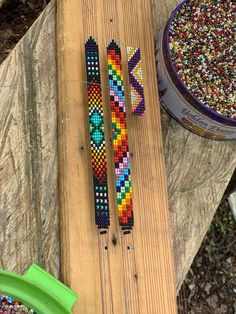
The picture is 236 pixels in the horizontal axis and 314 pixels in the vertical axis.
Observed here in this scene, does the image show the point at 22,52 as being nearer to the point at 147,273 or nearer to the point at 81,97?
the point at 81,97

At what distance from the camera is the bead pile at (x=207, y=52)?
980 mm

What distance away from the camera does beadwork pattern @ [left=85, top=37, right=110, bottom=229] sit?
888 millimetres

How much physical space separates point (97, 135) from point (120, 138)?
5 cm

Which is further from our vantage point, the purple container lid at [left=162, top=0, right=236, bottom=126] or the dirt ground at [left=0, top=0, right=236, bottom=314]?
the dirt ground at [left=0, top=0, right=236, bottom=314]

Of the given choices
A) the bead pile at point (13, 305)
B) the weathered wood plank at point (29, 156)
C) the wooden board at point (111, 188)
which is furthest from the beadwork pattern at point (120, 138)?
the bead pile at point (13, 305)

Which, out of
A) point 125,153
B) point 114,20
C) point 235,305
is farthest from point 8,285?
point 235,305

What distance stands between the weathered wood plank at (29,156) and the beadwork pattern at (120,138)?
114 mm

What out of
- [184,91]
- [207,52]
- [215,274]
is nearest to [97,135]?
[184,91]

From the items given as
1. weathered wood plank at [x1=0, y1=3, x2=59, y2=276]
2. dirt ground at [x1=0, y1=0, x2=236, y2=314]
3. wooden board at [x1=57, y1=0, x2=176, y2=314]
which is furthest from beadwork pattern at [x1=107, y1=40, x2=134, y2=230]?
dirt ground at [x1=0, y1=0, x2=236, y2=314]

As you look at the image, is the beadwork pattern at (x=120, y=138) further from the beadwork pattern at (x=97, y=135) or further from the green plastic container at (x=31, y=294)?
the green plastic container at (x=31, y=294)

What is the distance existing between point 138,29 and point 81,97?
20 centimetres

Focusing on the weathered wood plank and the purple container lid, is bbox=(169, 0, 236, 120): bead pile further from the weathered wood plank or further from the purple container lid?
the weathered wood plank

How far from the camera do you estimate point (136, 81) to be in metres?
0.97

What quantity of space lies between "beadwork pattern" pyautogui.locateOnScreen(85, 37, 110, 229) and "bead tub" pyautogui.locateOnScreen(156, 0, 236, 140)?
0.14m
